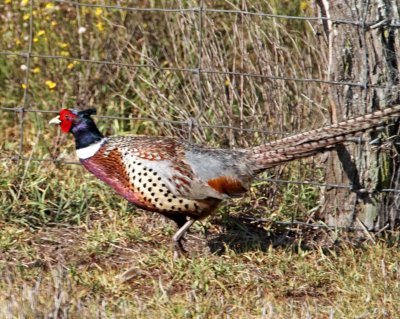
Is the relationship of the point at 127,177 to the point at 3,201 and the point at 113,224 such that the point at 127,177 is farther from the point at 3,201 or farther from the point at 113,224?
the point at 3,201

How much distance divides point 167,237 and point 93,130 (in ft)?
2.79

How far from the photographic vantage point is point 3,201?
6824 mm

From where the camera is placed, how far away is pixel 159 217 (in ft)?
22.8

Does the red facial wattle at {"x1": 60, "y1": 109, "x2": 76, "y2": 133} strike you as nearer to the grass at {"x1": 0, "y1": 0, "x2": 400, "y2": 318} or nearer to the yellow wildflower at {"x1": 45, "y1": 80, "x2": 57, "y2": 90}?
the grass at {"x1": 0, "y1": 0, "x2": 400, "y2": 318}

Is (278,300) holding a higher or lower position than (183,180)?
lower

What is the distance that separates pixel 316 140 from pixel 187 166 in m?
0.79

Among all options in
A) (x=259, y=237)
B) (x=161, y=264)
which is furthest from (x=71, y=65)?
(x=161, y=264)

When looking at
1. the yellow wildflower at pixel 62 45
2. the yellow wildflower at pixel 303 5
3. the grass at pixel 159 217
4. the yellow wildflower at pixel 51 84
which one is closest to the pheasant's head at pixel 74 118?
the grass at pixel 159 217

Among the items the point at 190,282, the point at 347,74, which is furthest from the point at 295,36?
the point at 190,282

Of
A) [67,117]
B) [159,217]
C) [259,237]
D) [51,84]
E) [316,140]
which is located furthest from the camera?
[51,84]

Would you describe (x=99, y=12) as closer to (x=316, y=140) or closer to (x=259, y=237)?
(x=259, y=237)

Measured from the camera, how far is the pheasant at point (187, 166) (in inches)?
243

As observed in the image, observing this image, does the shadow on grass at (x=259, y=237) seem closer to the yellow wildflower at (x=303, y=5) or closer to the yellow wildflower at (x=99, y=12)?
the yellow wildflower at (x=303, y=5)

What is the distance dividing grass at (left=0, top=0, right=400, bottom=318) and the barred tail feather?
0.31 meters
